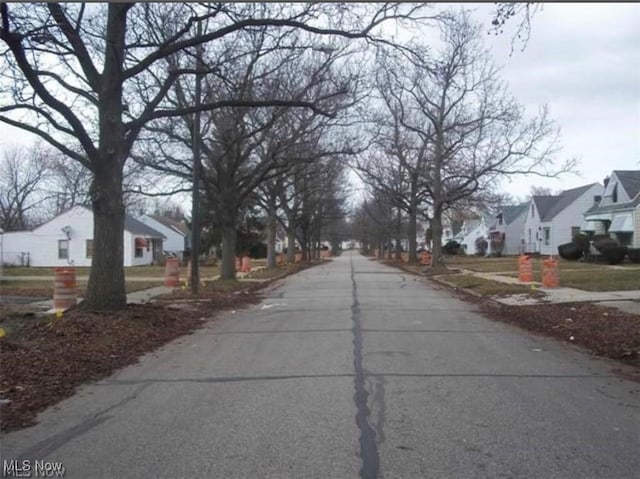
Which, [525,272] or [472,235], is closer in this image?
[525,272]

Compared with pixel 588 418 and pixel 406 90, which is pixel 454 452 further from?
pixel 406 90

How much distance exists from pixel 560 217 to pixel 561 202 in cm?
364

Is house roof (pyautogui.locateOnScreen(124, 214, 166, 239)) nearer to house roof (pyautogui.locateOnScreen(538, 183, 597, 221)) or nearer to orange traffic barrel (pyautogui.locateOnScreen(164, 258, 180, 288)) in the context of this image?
orange traffic barrel (pyautogui.locateOnScreen(164, 258, 180, 288))

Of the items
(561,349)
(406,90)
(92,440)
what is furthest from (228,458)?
(406,90)

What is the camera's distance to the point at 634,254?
35469mm

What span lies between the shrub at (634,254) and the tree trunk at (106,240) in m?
30.3

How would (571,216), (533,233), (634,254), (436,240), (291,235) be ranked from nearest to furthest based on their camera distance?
(634,254) → (436,240) → (291,235) → (571,216) → (533,233)

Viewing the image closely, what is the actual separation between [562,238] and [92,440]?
55264mm

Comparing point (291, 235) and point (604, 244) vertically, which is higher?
point (291, 235)

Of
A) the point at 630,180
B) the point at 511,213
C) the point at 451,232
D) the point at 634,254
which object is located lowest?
the point at 634,254

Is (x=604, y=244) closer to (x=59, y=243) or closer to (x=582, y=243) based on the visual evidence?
(x=582, y=243)

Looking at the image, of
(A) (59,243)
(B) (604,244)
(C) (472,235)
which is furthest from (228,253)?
(C) (472,235)

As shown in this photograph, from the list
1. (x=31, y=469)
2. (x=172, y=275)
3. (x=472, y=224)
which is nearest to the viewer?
(x=31, y=469)

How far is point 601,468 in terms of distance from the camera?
479cm
